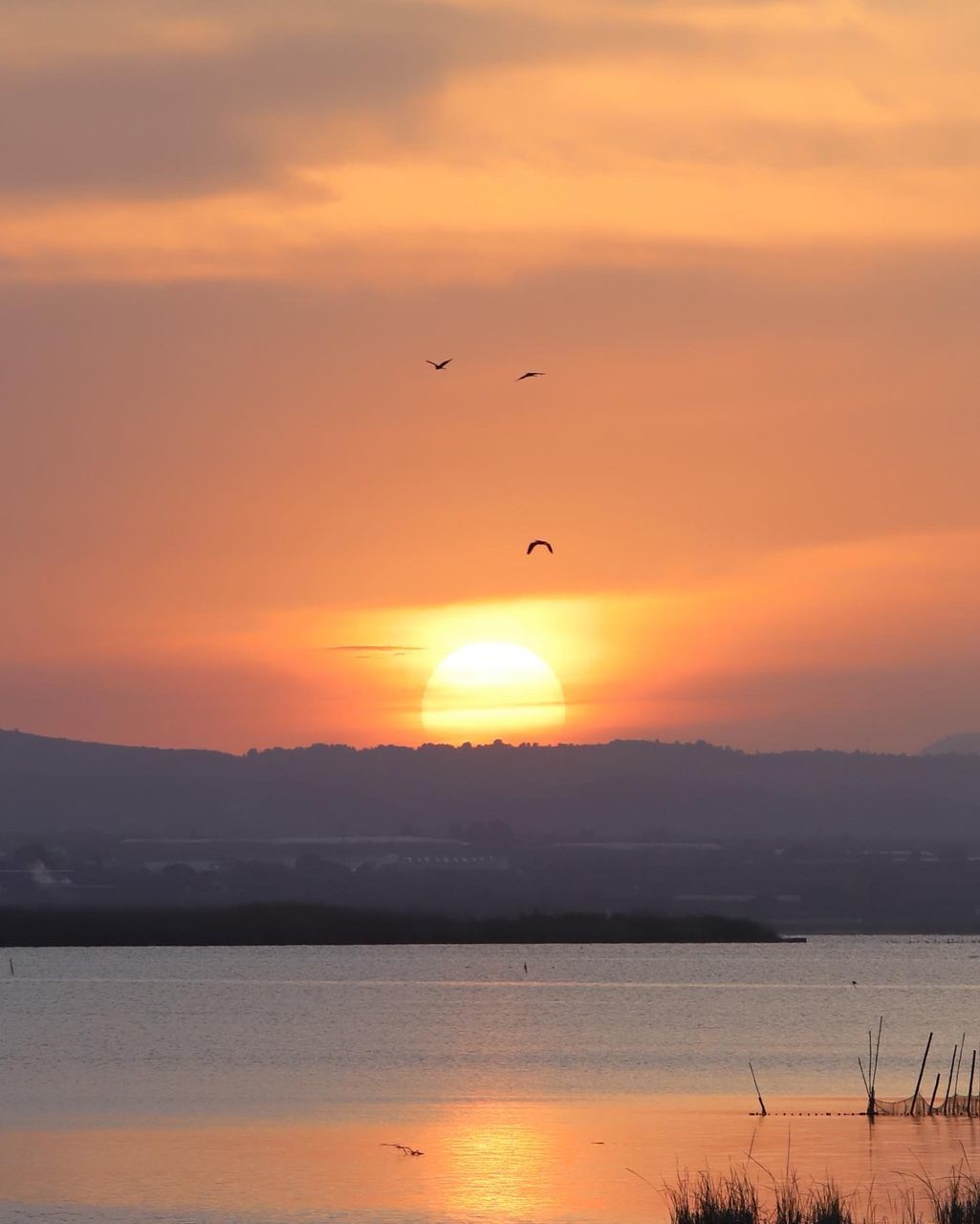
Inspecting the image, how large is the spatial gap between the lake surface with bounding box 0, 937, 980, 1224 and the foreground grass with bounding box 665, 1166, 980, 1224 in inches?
33.1

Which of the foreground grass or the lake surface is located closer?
the foreground grass

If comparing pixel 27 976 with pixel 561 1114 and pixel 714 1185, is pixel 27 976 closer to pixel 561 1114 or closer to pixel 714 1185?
pixel 561 1114

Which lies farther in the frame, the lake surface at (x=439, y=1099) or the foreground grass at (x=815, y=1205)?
the lake surface at (x=439, y=1099)

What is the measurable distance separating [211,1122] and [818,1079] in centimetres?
2729

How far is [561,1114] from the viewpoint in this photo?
249 feet

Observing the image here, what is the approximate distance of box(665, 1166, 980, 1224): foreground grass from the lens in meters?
42.0

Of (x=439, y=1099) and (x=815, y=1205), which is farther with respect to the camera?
(x=439, y=1099)

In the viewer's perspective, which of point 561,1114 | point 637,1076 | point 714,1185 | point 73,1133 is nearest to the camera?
point 714,1185

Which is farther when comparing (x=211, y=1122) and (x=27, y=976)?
(x=27, y=976)

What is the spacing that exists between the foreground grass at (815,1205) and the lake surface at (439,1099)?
2.76ft

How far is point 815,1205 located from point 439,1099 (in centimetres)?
4098

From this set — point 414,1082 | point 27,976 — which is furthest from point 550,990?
point 414,1082

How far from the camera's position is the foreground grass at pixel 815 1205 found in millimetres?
42000

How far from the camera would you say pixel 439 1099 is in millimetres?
82625
